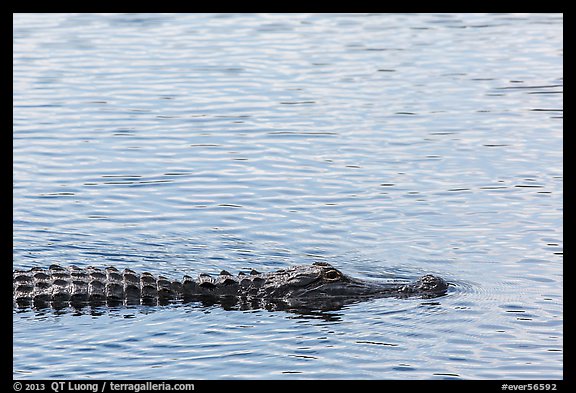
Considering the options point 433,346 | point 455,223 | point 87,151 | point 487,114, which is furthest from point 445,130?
point 433,346

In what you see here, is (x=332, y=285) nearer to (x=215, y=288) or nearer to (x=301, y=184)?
(x=215, y=288)

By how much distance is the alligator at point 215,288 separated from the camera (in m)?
11.0

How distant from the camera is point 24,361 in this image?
9.31 metres

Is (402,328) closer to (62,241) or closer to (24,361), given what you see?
(24,361)

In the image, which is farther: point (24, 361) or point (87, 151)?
point (87, 151)

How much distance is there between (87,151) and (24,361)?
7.55m

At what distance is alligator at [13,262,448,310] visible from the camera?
→ 36.0 ft

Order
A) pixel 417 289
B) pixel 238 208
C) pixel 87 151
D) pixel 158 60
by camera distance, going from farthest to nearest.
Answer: pixel 158 60 < pixel 87 151 < pixel 238 208 < pixel 417 289

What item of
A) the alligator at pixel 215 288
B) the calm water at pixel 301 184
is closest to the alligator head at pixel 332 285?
the alligator at pixel 215 288

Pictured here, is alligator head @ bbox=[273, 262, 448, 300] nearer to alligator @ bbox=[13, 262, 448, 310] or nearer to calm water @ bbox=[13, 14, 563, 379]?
alligator @ bbox=[13, 262, 448, 310]

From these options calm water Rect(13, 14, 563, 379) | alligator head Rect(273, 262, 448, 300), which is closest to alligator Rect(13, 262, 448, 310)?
alligator head Rect(273, 262, 448, 300)

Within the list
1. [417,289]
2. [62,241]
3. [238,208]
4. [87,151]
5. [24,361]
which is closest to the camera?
[24,361]

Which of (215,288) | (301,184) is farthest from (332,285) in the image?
(301,184)
